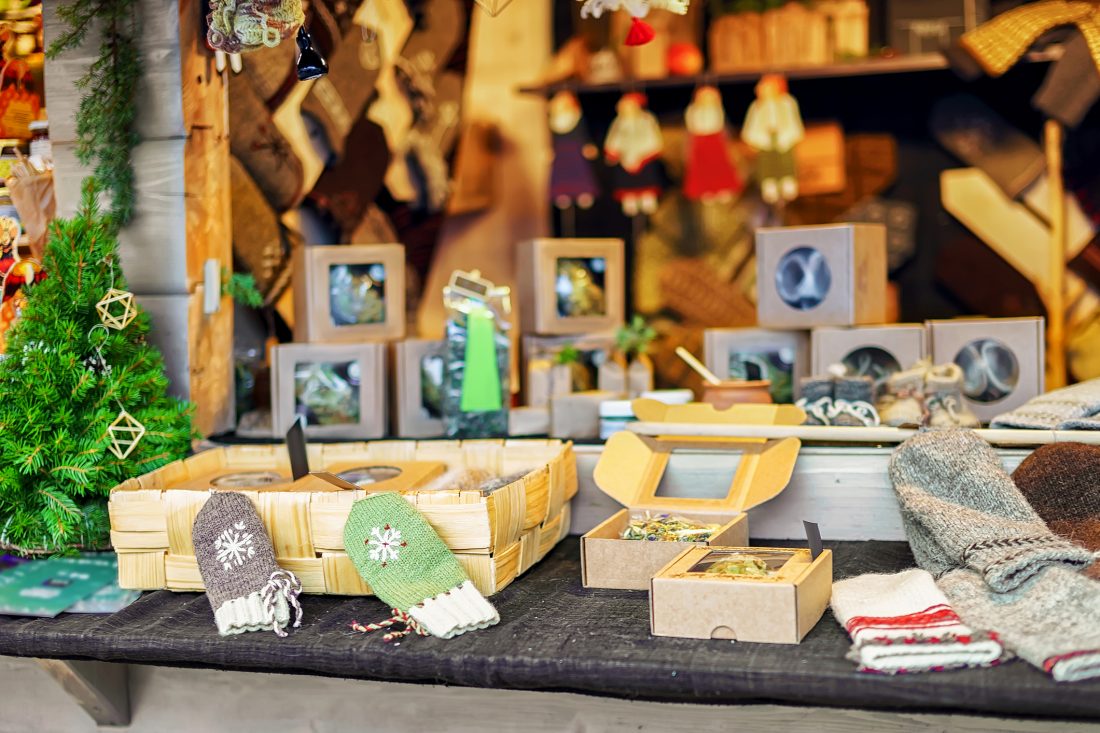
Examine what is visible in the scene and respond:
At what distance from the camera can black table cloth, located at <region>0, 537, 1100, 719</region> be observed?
1.64 m

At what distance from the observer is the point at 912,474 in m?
2.31

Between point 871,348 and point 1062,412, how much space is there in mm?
549

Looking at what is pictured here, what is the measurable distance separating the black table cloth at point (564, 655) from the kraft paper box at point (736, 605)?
0.02 meters

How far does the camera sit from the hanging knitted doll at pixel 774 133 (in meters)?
4.76

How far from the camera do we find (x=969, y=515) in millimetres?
2123

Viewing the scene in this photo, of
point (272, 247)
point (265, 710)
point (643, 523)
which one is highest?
point (272, 247)

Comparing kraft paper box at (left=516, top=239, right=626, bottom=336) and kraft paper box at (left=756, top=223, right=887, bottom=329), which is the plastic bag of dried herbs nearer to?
kraft paper box at (left=516, top=239, right=626, bottom=336)

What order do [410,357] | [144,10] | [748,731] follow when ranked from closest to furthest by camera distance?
[748,731]
[144,10]
[410,357]

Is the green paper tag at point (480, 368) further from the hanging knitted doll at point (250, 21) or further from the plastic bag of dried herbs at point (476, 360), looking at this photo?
the hanging knitted doll at point (250, 21)

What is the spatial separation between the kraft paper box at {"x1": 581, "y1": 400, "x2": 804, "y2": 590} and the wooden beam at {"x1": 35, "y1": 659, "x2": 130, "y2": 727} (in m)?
1.00

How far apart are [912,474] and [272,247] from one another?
Answer: 193cm

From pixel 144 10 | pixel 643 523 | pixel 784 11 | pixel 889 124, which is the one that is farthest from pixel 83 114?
pixel 889 124

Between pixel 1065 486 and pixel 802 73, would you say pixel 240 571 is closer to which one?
pixel 1065 486

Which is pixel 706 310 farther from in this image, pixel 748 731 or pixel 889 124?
pixel 748 731
